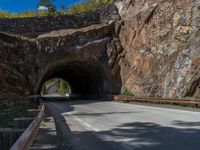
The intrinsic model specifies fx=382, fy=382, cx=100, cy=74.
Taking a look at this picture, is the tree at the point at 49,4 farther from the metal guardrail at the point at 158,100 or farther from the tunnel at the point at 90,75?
the metal guardrail at the point at 158,100

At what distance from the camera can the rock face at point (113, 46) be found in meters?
28.1

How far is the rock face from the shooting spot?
92.3ft

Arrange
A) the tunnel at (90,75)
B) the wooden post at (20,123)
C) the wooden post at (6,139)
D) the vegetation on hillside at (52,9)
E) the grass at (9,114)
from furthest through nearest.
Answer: the vegetation on hillside at (52,9) < the tunnel at (90,75) < the grass at (9,114) < the wooden post at (20,123) < the wooden post at (6,139)

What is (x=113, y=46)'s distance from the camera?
3669 centimetres

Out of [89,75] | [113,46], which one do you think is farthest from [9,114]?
[89,75]

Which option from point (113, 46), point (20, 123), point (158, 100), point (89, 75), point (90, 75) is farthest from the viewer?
point (89, 75)

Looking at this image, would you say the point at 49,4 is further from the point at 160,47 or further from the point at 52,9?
the point at 160,47

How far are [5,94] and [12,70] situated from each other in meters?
4.54

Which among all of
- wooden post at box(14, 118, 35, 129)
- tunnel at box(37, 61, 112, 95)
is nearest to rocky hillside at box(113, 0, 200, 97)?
tunnel at box(37, 61, 112, 95)

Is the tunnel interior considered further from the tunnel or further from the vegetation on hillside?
the vegetation on hillside

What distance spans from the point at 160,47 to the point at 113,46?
7663 mm

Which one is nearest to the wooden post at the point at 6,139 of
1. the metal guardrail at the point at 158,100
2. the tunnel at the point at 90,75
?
the metal guardrail at the point at 158,100

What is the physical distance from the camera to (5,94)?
29141mm

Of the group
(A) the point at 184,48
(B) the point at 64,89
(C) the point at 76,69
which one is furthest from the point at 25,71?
(B) the point at 64,89
